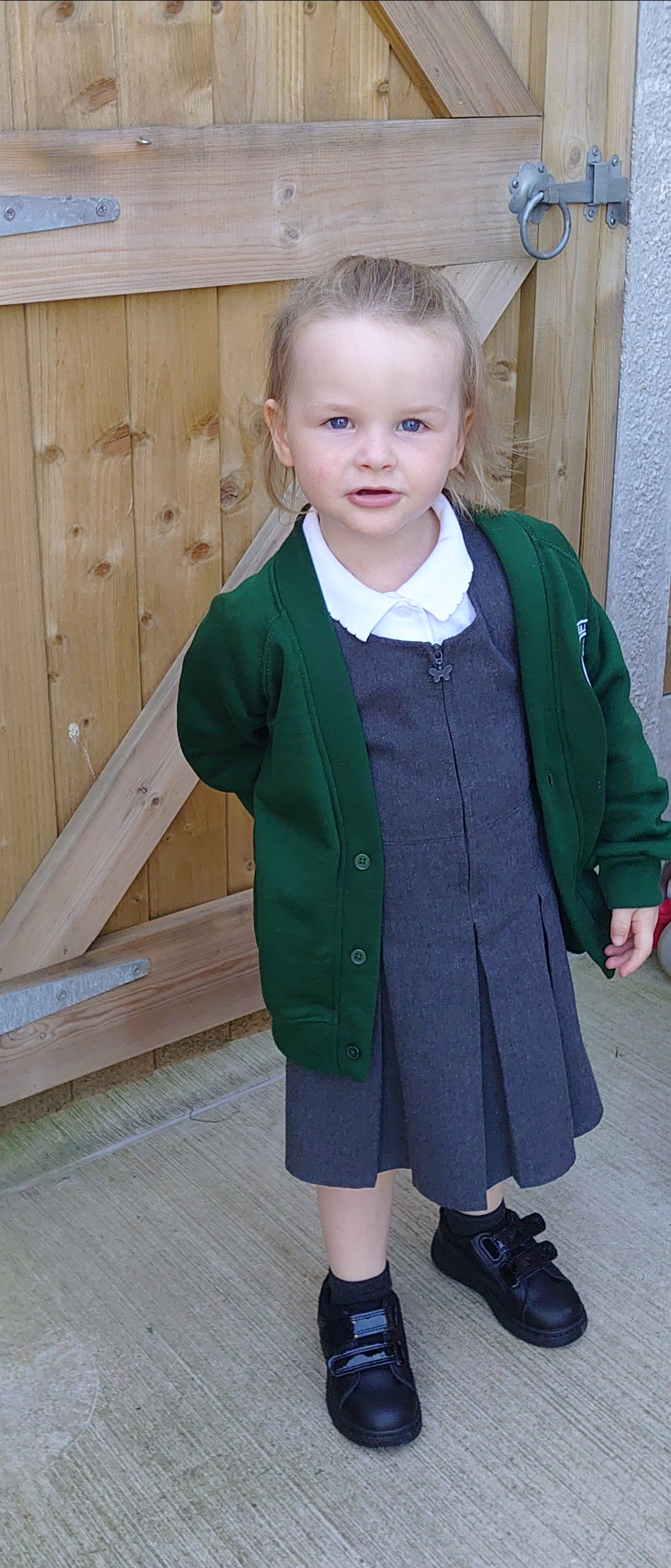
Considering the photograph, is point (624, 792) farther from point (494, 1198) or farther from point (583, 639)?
point (494, 1198)

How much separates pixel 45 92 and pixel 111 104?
0.33 feet

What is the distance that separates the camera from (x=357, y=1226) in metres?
1.92

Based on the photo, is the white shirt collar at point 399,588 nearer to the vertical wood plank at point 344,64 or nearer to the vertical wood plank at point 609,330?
the vertical wood plank at point 344,64

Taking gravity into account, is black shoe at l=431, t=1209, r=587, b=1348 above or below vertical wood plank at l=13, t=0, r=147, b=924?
below

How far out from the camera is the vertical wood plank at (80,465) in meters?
1.96

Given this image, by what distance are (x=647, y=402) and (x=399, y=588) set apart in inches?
52.4

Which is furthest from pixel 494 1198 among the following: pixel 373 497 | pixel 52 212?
pixel 52 212

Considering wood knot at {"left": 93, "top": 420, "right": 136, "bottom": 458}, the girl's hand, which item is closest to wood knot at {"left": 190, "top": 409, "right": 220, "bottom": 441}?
wood knot at {"left": 93, "top": 420, "right": 136, "bottom": 458}

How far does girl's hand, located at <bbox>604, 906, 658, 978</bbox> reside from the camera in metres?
1.84

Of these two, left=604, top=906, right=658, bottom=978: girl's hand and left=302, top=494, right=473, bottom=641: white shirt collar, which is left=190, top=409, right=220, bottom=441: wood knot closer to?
left=302, top=494, right=473, bottom=641: white shirt collar

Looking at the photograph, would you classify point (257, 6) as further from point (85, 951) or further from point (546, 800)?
point (85, 951)

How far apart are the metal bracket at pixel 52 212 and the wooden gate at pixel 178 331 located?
0.05 feet

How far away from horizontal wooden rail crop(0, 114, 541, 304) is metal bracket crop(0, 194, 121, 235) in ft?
0.04

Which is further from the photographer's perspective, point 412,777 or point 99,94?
point 99,94
